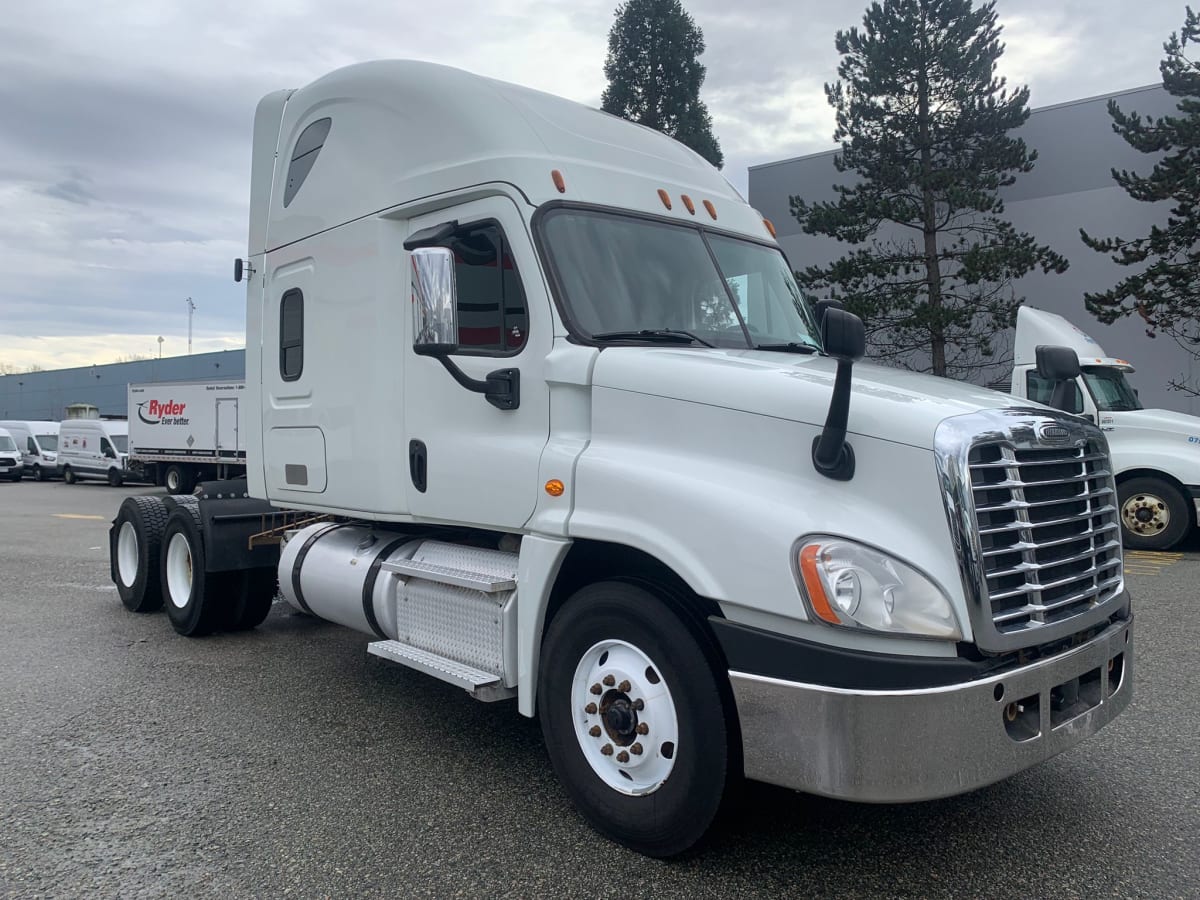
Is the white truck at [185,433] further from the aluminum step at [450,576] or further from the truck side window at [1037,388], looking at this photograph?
the aluminum step at [450,576]

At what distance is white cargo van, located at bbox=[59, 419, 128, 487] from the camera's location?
31.3 m

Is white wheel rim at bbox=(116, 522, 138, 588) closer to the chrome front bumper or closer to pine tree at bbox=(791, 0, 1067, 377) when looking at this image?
the chrome front bumper

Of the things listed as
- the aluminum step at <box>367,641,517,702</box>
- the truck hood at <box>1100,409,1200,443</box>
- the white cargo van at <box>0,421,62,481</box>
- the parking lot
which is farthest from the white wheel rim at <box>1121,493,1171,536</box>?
the white cargo van at <box>0,421,62,481</box>

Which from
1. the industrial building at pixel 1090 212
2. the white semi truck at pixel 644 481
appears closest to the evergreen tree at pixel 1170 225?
the industrial building at pixel 1090 212

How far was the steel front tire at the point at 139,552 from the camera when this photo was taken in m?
7.74

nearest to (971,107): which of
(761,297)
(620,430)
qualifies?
(761,297)

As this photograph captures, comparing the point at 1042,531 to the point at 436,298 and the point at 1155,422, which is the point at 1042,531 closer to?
the point at 436,298

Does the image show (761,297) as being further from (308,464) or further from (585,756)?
(308,464)

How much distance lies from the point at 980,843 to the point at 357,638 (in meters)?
4.80

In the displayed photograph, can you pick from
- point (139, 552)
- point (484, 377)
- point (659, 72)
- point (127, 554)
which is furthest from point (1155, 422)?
point (659, 72)

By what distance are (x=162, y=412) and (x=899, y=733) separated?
89.3 feet

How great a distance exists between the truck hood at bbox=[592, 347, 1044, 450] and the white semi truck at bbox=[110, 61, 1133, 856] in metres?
0.01

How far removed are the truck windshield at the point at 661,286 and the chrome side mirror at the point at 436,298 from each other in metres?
0.46

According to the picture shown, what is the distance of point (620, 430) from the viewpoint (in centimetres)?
375
